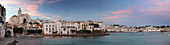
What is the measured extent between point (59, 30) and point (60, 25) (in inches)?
114

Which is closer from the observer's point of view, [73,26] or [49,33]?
[49,33]

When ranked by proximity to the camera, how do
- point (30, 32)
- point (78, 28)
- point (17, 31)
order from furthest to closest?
point (78, 28) < point (30, 32) < point (17, 31)

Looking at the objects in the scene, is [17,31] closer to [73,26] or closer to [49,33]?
[49,33]

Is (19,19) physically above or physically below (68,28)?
above

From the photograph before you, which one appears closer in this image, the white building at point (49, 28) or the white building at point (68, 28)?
the white building at point (49, 28)

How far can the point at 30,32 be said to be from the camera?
8294cm

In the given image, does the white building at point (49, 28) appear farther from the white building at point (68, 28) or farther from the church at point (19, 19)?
the church at point (19, 19)

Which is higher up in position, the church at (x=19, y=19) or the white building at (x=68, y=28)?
the church at (x=19, y=19)

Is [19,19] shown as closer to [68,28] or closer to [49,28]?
[49,28]

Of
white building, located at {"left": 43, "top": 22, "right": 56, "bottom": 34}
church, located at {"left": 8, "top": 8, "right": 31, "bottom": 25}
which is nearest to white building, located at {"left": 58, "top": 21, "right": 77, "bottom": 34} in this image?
white building, located at {"left": 43, "top": 22, "right": 56, "bottom": 34}

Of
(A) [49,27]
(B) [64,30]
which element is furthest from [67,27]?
(A) [49,27]

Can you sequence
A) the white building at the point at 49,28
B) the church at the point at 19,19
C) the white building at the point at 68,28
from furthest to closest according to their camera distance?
the church at the point at 19,19 < the white building at the point at 68,28 < the white building at the point at 49,28

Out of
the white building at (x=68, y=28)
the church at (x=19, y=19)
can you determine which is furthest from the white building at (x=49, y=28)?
the church at (x=19, y=19)

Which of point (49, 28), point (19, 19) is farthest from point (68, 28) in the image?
A: point (19, 19)
